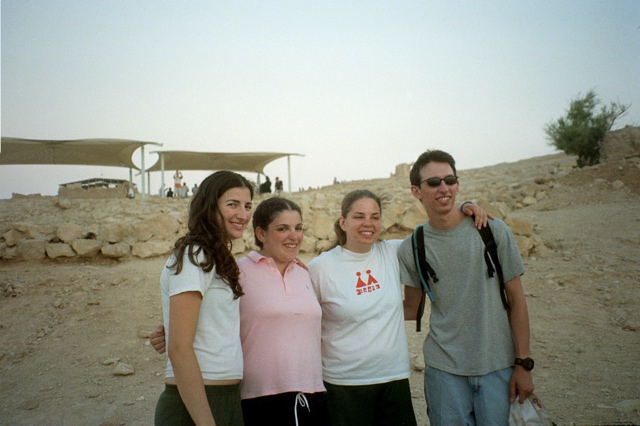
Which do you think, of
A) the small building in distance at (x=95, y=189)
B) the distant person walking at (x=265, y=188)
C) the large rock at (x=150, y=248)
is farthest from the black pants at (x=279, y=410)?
the distant person walking at (x=265, y=188)

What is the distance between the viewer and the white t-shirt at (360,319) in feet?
8.24

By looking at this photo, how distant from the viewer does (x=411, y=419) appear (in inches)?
101

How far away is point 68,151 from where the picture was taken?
13562 mm

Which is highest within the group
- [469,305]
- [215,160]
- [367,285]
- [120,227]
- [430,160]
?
[215,160]

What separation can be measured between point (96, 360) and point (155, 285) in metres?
2.02

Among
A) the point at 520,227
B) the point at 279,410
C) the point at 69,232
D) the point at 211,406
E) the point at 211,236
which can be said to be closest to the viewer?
the point at 211,406

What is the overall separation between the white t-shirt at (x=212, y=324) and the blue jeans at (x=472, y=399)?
52.2 inches

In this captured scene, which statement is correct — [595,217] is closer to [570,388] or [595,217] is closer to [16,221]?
[570,388]

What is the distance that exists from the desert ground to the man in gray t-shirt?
7.42 ft

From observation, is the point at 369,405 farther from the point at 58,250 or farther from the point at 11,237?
the point at 11,237

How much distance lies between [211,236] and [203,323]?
438 mm

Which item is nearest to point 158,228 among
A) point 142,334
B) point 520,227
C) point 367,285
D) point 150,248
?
point 150,248

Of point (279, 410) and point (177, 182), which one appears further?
point (177, 182)

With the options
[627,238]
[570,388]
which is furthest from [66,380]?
[627,238]
